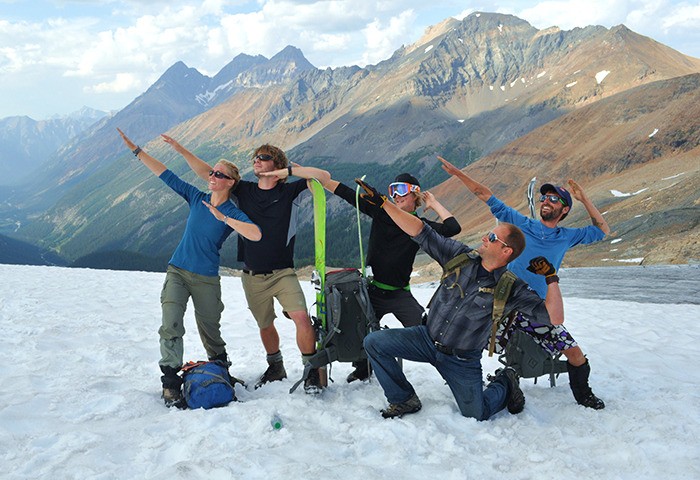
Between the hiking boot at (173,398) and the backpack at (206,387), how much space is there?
67mm

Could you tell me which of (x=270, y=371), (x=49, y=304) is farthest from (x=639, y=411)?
(x=49, y=304)

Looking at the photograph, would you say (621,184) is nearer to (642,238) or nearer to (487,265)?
(642,238)

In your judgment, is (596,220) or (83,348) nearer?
(596,220)

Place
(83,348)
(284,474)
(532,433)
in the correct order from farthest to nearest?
(83,348) → (532,433) → (284,474)

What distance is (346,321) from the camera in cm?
621

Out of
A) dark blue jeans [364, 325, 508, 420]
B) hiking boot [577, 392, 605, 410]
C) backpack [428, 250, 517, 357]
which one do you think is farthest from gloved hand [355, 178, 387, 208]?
hiking boot [577, 392, 605, 410]

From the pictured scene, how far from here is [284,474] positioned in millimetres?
4164

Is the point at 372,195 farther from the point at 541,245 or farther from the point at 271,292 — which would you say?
the point at 541,245

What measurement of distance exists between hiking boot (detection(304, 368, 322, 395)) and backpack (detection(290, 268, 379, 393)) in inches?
3.2

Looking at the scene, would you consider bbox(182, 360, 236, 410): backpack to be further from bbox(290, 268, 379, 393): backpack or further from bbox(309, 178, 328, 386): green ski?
bbox(309, 178, 328, 386): green ski

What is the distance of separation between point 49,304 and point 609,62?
179808mm

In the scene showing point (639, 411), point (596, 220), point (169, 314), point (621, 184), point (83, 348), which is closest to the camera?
point (639, 411)


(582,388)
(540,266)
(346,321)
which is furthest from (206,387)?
(582,388)

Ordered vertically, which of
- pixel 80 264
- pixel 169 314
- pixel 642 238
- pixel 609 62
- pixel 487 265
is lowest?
pixel 80 264
